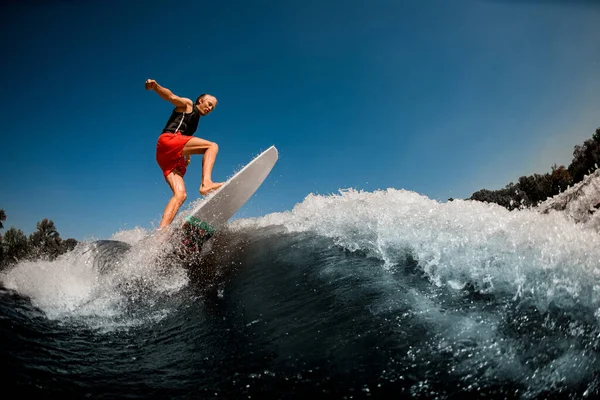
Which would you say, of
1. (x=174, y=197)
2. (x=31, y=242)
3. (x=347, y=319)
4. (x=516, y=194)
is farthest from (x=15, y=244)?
(x=516, y=194)

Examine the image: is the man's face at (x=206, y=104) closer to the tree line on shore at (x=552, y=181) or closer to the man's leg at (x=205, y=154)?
the man's leg at (x=205, y=154)

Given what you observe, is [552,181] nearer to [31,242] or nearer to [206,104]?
[206,104]

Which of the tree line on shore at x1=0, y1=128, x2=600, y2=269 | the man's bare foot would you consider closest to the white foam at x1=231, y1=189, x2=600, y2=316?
the man's bare foot

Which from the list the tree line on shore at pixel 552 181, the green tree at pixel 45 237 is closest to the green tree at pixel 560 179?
the tree line on shore at pixel 552 181

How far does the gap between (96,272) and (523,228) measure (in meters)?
5.13

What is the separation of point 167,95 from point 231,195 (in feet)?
6.64

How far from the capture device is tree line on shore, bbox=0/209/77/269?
28031mm

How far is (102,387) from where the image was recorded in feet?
6.79

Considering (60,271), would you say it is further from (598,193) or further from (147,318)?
(598,193)

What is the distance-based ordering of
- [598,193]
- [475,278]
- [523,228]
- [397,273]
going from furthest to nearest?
[598,193] → [397,273] → [523,228] → [475,278]

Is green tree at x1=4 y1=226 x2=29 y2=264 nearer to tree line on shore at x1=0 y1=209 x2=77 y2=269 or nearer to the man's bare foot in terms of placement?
tree line on shore at x1=0 y1=209 x2=77 y2=269

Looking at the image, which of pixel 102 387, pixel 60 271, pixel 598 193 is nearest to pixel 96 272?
pixel 60 271

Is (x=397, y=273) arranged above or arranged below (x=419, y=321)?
above

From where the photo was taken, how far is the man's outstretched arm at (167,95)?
5.27m
